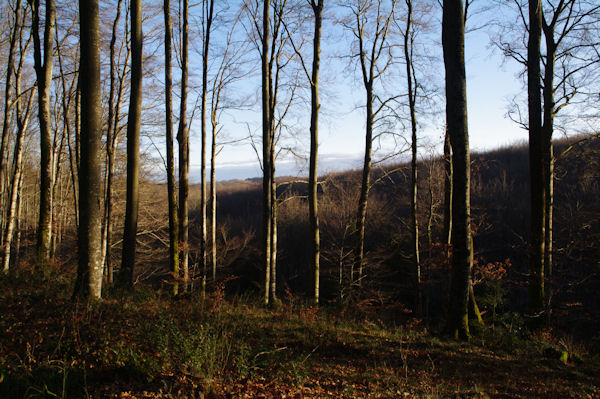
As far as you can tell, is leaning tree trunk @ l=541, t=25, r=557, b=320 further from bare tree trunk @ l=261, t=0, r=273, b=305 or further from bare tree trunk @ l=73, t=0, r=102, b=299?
bare tree trunk @ l=73, t=0, r=102, b=299

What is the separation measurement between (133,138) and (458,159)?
711 centimetres

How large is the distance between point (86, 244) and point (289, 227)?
1021 inches

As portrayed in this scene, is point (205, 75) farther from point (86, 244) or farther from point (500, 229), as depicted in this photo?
point (500, 229)

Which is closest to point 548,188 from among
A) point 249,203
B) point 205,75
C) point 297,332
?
point 297,332

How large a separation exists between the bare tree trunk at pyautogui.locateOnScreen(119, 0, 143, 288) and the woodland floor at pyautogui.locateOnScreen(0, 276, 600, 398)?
61.3 inches

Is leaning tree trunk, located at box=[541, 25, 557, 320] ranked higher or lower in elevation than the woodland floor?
higher

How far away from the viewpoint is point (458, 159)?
21.1 feet

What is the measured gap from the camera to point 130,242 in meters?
8.60

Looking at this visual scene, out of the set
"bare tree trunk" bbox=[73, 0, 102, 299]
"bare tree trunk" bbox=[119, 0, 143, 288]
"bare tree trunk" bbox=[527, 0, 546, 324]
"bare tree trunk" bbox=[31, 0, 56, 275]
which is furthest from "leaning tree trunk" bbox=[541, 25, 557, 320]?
"bare tree trunk" bbox=[31, 0, 56, 275]

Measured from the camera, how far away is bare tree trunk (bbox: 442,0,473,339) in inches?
252

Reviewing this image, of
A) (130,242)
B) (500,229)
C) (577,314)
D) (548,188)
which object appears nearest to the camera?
(130,242)

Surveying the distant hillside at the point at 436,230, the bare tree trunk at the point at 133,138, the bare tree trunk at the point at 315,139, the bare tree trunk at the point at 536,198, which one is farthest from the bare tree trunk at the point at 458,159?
the distant hillside at the point at 436,230

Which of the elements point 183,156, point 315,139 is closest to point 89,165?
point 183,156

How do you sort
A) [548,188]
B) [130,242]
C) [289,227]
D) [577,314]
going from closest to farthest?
[130,242] → [548,188] → [577,314] → [289,227]
